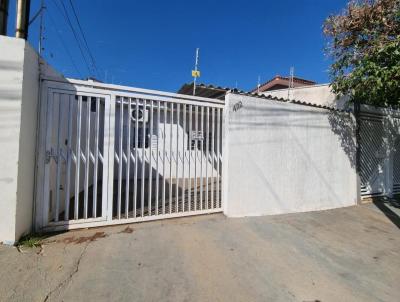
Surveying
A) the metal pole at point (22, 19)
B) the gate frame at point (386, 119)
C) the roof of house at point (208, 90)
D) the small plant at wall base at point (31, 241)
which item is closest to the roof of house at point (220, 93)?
the roof of house at point (208, 90)

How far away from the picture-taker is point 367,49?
5527mm

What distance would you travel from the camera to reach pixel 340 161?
659 cm

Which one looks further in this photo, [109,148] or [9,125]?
[109,148]

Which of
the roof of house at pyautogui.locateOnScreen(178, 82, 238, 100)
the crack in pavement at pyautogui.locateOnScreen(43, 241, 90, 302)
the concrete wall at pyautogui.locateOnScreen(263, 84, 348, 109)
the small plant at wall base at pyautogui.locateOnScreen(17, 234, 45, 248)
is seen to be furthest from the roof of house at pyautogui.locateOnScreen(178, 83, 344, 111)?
the small plant at wall base at pyautogui.locateOnScreen(17, 234, 45, 248)

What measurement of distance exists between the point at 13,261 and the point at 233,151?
3703 millimetres

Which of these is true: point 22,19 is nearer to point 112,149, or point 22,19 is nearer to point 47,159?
point 47,159

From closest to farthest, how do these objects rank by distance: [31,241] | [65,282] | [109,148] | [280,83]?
[65,282] < [31,241] < [109,148] < [280,83]

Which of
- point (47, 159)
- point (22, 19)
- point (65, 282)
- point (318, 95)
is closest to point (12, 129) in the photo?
point (47, 159)

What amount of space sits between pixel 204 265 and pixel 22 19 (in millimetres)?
4146

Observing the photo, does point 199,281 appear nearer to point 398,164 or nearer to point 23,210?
point 23,210

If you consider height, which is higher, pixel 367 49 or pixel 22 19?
pixel 367 49

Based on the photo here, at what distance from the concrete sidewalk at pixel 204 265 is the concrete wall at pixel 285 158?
0.87m

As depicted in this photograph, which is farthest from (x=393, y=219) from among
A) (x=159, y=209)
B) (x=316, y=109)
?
(x=159, y=209)

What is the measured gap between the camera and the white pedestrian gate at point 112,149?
3.74 m
